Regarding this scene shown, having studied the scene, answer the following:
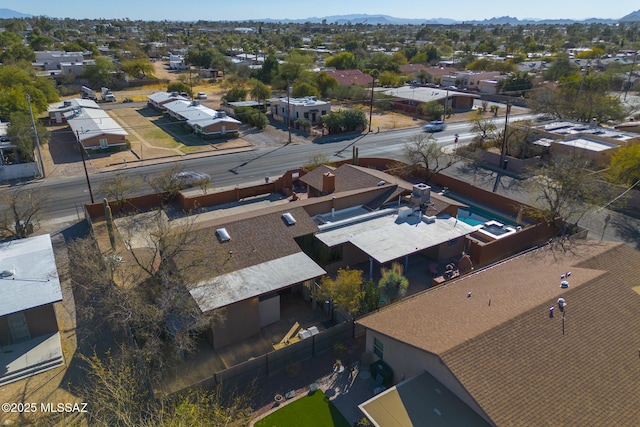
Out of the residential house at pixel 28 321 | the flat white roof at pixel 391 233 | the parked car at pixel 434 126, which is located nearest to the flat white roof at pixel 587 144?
the parked car at pixel 434 126

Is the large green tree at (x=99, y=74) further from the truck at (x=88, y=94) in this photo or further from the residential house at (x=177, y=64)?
the residential house at (x=177, y=64)

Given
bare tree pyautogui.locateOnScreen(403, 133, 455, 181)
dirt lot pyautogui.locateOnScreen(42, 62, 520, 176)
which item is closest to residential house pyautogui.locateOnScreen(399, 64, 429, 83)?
dirt lot pyautogui.locateOnScreen(42, 62, 520, 176)

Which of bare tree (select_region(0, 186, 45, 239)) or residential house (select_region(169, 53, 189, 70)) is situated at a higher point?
residential house (select_region(169, 53, 189, 70))

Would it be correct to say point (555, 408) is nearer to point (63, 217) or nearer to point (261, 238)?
point (261, 238)

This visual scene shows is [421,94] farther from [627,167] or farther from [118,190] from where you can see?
[118,190]

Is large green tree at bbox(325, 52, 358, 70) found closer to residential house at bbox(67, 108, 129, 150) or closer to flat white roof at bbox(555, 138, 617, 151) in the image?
residential house at bbox(67, 108, 129, 150)

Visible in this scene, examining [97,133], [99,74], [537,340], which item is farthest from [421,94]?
[537,340]

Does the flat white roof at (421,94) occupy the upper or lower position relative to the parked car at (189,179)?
upper
